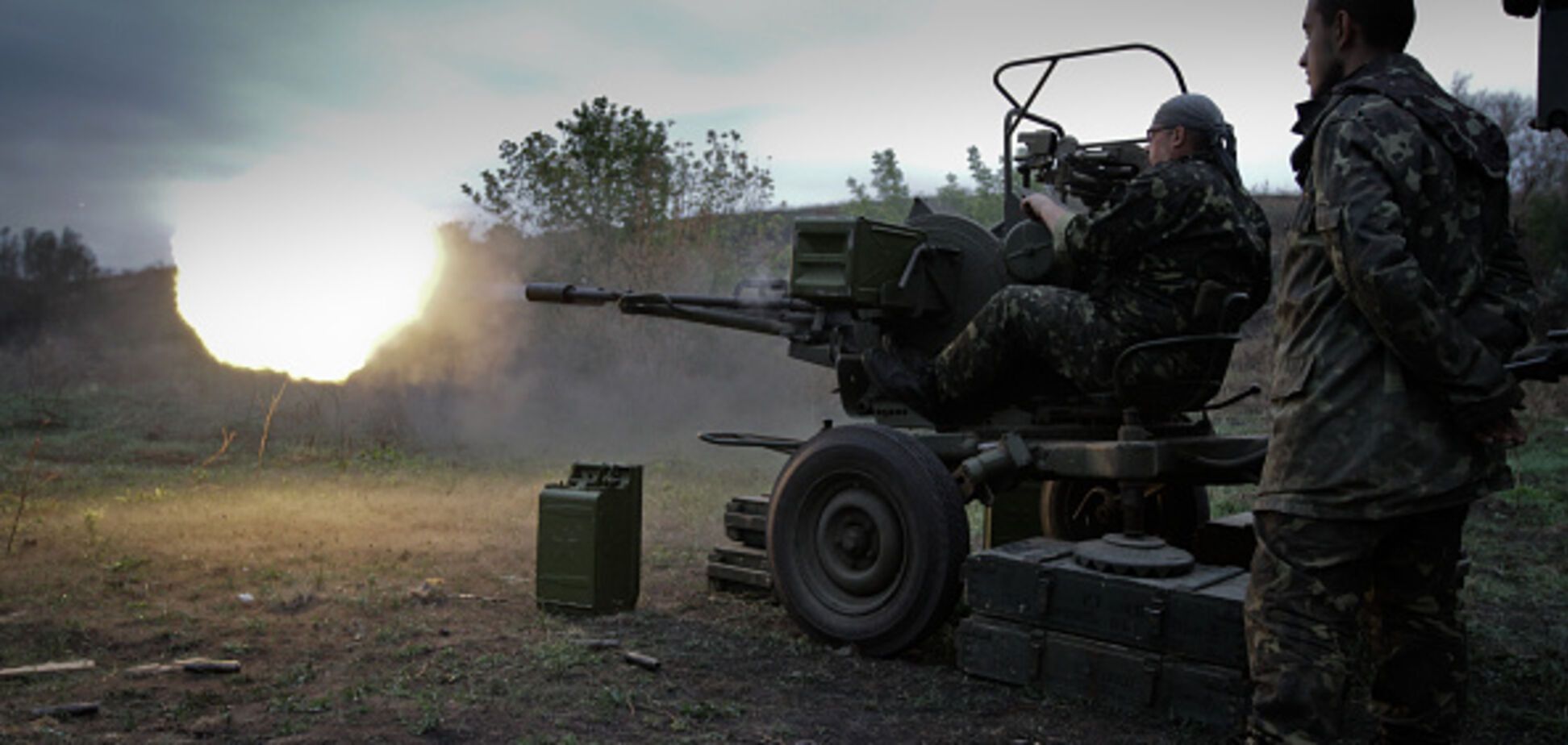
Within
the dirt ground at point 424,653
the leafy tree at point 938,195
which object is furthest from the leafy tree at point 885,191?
the dirt ground at point 424,653

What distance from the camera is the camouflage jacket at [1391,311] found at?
3211 mm

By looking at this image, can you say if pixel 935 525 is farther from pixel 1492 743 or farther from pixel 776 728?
pixel 1492 743

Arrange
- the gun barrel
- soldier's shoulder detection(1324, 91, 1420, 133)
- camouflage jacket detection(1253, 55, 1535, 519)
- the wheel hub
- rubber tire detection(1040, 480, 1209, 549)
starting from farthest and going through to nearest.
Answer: the gun barrel < rubber tire detection(1040, 480, 1209, 549) < the wheel hub < soldier's shoulder detection(1324, 91, 1420, 133) < camouflage jacket detection(1253, 55, 1535, 519)

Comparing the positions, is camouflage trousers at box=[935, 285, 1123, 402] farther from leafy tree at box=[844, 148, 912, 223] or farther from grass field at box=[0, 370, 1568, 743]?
leafy tree at box=[844, 148, 912, 223]

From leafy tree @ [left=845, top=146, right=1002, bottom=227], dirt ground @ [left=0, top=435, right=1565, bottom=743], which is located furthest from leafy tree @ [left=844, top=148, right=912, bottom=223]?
dirt ground @ [left=0, top=435, right=1565, bottom=743]

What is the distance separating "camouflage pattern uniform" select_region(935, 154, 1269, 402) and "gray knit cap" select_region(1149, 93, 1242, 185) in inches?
3.5

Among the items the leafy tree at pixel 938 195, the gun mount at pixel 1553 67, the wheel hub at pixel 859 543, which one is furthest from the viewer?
the leafy tree at pixel 938 195

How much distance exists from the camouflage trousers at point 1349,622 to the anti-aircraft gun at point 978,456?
1048mm

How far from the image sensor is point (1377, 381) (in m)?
3.34

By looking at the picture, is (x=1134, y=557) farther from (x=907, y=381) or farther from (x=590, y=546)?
(x=590, y=546)

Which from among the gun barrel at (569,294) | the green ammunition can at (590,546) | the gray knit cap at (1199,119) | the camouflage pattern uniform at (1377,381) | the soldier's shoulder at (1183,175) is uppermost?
the gray knit cap at (1199,119)

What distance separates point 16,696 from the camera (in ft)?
16.2

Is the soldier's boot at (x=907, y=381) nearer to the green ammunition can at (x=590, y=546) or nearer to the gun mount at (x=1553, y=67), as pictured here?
the green ammunition can at (x=590, y=546)

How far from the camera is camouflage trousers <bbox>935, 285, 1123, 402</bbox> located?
567 cm
